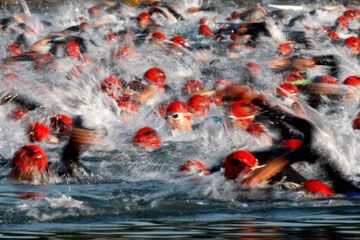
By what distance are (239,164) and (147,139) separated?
11.1 feet

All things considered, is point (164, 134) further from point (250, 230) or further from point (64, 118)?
point (250, 230)

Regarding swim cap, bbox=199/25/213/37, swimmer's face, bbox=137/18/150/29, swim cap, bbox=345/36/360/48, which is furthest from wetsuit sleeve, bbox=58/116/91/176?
swimmer's face, bbox=137/18/150/29

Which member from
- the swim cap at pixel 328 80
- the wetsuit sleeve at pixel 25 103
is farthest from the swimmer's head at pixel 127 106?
the swim cap at pixel 328 80

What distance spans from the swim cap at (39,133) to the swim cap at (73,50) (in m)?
5.51

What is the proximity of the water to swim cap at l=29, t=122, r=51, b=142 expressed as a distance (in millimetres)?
148

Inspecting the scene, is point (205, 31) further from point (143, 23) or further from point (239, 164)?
point (239, 164)

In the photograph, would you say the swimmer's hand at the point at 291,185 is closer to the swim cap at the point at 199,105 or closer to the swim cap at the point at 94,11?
the swim cap at the point at 199,105

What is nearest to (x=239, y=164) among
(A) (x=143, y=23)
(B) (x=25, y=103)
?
(B) (x=25, y=103)

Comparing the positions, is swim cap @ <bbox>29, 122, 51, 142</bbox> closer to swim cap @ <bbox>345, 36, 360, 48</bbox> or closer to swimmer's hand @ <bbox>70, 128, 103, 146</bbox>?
swimmer's hand @ <bbox>70, 128, 103, 146</bbox>

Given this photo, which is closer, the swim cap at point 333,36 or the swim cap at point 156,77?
the swim cap at point 156,77

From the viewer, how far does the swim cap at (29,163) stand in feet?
37.3

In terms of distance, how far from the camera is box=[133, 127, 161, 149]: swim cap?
13.6 meters

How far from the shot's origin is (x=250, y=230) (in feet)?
27.3

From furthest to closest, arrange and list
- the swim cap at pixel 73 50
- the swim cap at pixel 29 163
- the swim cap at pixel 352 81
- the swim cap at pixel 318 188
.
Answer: the swim cap at pixel 73 50
the swim cap at pixel 352 81
the swim cap at pixel 29 163
the swim cap at pixel 318 188
